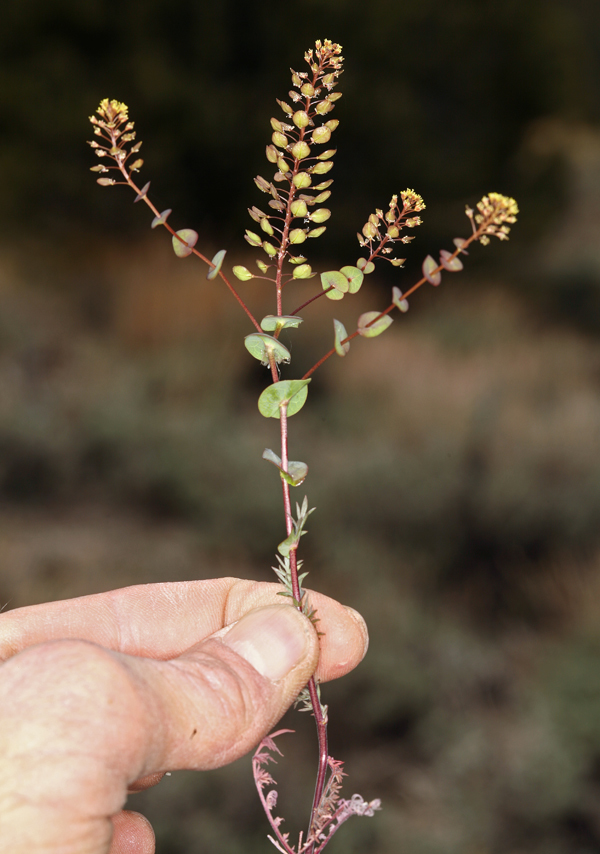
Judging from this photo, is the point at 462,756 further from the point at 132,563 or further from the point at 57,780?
the point at 57,780

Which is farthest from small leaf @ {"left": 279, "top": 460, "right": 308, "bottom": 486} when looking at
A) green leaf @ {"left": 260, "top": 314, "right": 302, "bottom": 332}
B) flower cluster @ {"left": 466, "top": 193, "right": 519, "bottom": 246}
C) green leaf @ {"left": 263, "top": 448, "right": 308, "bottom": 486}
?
flower cluster @ {"left": 466, "top": 193, "right": 519, "bottom": 246}

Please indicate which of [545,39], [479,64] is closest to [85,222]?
[479,64]

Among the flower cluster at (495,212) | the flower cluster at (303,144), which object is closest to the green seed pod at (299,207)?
the flower cluster at (303,144)

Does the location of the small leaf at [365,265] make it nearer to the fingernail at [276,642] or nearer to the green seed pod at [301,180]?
the green seed pod at [301,180]

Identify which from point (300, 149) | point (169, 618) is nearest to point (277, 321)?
point (300, 149)

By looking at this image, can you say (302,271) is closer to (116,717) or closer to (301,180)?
(301,180)

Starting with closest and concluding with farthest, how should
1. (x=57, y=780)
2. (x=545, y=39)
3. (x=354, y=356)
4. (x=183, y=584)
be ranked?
1. (x=57, y=780)
2. (x=183, y=584)
3. (x=545, y=39)
4. (x=354, y=356)

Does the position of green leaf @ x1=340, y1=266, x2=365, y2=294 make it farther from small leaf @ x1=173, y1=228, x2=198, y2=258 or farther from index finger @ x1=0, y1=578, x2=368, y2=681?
index finger @ x1=0, y1=578, x2=368, y2=681
